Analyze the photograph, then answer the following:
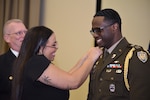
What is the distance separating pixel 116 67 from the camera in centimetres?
153

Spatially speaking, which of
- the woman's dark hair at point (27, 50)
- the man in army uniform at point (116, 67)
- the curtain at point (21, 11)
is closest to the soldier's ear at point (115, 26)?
the man in army uniform at point (116, 67)

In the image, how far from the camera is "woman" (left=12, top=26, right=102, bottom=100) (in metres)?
1.37

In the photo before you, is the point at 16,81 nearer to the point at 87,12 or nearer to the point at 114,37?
the point at 114,37

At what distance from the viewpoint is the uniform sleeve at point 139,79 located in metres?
1.37

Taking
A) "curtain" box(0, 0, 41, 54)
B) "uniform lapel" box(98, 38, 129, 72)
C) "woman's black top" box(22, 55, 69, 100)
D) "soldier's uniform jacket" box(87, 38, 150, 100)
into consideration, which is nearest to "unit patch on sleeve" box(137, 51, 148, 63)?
"soldier's uniform jacket" box(87, 38, 150, 100)

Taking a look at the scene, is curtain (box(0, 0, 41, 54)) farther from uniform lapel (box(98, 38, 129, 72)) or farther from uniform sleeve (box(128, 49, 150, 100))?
uniform sleeve (box(128, 49, 150, 100))

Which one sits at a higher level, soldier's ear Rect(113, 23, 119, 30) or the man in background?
soldier's ear Rect(113, 23, 119, 30)

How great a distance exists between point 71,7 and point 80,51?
43 centimetres

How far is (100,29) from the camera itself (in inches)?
62.2

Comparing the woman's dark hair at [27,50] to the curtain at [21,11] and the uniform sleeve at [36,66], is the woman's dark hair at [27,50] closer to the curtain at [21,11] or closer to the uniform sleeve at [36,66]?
the uniform sleeve at [36,66]

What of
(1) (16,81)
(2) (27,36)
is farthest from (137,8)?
(1) (16,81)

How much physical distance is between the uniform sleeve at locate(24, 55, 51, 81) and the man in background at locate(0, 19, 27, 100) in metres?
0.51

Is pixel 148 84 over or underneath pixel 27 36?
underneath

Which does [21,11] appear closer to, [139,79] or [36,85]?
[36,85]
